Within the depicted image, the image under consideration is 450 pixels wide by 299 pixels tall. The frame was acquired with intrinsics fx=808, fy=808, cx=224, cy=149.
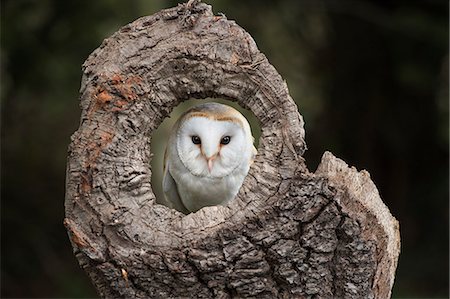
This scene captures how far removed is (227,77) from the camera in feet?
7.82

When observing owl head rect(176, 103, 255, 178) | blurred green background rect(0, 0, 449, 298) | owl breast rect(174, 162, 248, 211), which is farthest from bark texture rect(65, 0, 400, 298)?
blurred green background rect(0, 0, 449, 298)

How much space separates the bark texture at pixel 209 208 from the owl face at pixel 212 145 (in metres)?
0.47

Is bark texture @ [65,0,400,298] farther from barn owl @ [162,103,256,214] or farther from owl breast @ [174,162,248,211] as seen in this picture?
owl breast @ [174,162,248,211]

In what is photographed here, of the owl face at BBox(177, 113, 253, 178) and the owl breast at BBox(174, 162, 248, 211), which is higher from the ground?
the owl face at BBox(177, 113, 253, 178)

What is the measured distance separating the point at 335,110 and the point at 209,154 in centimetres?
363

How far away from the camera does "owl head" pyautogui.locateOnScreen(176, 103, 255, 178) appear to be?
290cm

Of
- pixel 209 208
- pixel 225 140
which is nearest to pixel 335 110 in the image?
pixel 225 140

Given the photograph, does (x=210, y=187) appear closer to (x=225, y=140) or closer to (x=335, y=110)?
(x=225, y=140)

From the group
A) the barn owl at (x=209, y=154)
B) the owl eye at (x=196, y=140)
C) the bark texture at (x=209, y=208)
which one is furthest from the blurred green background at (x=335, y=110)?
the bark texture at (x=209, y=208)

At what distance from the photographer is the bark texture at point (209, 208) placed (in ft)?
7.62

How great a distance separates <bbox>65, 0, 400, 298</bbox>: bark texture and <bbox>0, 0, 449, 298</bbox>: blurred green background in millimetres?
2849
